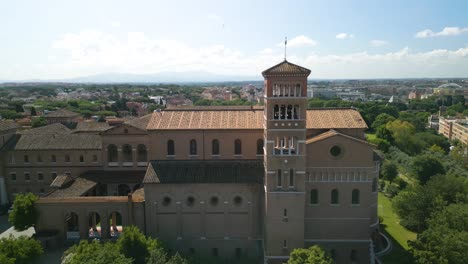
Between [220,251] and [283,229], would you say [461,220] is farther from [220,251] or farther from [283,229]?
[220,251]

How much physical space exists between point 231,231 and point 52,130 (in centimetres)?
4121

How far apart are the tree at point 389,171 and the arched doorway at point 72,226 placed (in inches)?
2175

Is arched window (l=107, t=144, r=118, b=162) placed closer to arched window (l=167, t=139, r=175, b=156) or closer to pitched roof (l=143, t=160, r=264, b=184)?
pitched roof (l=143, t=160, r=264, b=184)

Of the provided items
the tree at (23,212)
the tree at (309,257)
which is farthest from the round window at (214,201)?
the tree at (23,212)

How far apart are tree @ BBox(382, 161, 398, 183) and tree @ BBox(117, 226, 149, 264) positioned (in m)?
52.9

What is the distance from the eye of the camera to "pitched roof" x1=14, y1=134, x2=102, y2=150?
55875 millimetres

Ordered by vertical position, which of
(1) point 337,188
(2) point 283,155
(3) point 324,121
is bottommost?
(1) point 337,188

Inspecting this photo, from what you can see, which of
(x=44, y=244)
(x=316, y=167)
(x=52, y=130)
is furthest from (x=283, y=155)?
(x=52, y=130)

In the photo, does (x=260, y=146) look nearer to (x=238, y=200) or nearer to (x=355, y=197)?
(x=238, y=200)

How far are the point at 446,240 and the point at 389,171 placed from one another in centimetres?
4110

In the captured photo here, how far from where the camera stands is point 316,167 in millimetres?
39062

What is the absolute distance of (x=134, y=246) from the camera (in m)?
35.4

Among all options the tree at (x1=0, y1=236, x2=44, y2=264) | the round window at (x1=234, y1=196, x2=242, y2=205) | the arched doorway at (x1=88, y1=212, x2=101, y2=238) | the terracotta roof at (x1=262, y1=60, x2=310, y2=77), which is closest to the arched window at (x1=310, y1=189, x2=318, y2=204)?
the round window at (x1=234, y1=196, x2=242, y2=205)

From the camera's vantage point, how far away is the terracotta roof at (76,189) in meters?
45.3
